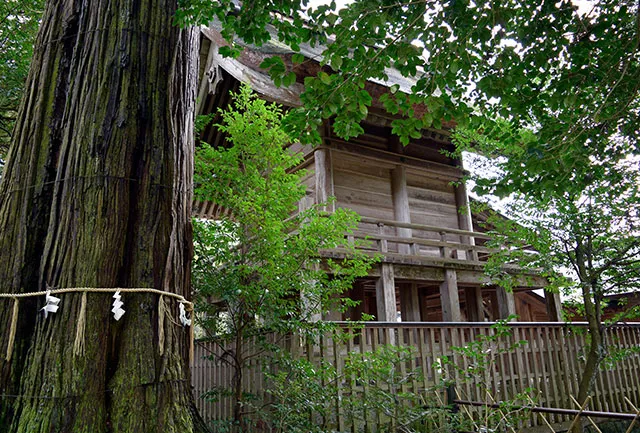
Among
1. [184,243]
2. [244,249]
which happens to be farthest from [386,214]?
[184,243]

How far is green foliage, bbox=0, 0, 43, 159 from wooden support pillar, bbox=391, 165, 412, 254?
6.97 metres

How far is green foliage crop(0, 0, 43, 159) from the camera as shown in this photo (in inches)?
201

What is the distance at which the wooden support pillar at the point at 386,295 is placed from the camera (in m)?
7.59

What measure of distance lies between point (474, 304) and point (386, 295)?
3.89 m

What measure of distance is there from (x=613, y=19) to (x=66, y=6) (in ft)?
11.6

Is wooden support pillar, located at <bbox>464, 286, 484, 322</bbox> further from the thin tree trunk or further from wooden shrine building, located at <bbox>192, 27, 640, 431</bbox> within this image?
the thin tree trunk

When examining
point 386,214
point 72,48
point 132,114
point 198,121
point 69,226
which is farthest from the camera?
point 386,214

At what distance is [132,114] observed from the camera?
2.23m

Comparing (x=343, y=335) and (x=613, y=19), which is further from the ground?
(x=613, y=19)

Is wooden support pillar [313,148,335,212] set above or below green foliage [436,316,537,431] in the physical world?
above

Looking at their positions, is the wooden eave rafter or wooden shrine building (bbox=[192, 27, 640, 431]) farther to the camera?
the wooden eave rafter

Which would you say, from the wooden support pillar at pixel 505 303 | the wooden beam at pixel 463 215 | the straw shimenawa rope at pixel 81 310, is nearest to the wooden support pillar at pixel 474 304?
the wooden support pillar at pixel 505 303

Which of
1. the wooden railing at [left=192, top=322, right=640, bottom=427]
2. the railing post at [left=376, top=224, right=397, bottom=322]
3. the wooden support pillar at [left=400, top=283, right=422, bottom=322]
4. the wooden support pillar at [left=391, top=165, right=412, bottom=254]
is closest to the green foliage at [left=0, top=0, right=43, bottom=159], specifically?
the wooden railing at [left=192, top=322, right=640, bottom=427]

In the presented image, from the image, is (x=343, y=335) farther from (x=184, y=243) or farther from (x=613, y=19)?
(x=613, y=19)
